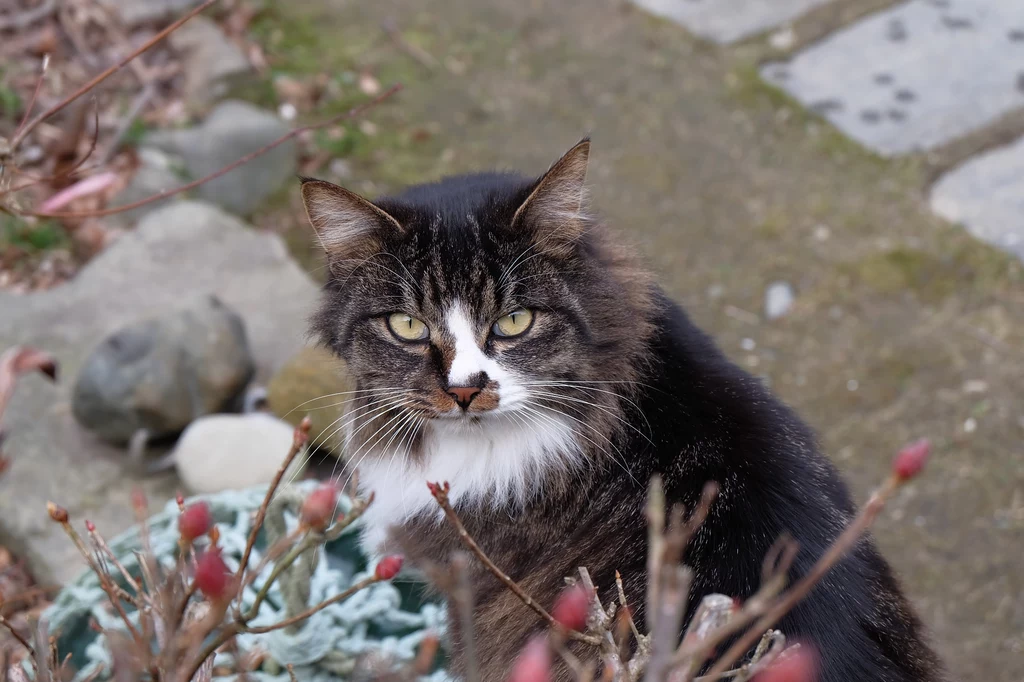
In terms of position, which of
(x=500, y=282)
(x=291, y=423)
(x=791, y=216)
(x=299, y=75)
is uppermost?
(x=500, y=282)

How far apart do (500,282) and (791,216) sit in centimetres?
229

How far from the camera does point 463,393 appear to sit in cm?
166

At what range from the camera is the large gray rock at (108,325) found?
268 centimetres

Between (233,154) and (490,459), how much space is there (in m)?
2.55

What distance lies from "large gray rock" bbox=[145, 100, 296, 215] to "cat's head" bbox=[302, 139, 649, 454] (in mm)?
2239

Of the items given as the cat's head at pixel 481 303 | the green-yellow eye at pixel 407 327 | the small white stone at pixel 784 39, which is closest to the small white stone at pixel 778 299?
the small white stone at pixel 784 39

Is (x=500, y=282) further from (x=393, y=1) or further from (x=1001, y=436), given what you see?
(x=393, y=1)

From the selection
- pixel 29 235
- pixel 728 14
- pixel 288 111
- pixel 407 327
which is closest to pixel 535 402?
pixel 407 327

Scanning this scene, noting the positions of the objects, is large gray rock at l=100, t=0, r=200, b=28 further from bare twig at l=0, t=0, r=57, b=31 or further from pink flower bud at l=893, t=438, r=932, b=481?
pink flower bud at l=893, t=438, r=932, b=481

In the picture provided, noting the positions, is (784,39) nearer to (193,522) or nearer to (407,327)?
(407,327)

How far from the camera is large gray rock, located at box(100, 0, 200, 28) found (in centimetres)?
436

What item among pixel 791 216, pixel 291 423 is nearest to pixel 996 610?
pixel 791 216

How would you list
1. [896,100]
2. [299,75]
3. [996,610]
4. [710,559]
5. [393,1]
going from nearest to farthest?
[710,559]
[996,610]
[896,100]
[299,75]
[393,1]

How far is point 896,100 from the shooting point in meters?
3.94
